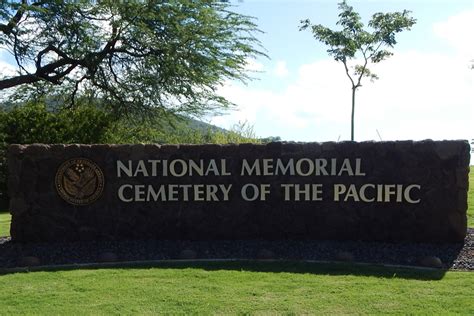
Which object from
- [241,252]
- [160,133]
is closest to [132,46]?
[160,133]

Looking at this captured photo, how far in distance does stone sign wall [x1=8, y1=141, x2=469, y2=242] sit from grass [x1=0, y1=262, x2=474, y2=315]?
1.83 metres

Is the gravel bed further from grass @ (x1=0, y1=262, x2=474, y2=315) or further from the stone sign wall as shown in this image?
grass @ (x1=0, y1=262, x2=474, y2=315)

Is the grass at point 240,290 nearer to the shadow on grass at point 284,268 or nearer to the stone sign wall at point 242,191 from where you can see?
the shadow on grass at point 284,268

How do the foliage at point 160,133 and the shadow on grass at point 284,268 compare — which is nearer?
the shadow on grass at point 284,268

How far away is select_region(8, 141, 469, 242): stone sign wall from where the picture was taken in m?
9.84

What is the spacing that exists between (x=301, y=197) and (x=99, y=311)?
4.57 m

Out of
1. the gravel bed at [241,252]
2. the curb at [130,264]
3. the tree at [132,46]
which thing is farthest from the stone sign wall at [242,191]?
the tree at [132,46]

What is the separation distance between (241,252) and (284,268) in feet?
4.11

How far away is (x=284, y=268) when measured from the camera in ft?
26.9

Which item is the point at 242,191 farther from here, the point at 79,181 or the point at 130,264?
the point at 79,181

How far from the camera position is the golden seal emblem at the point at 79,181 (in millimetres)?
10414

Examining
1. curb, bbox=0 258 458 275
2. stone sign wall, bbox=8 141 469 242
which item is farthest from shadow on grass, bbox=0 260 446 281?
stone sign wall, bbox=8 141 469 242

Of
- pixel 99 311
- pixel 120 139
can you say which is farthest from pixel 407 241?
pixel 120 139

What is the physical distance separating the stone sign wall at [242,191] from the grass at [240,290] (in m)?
1.83
